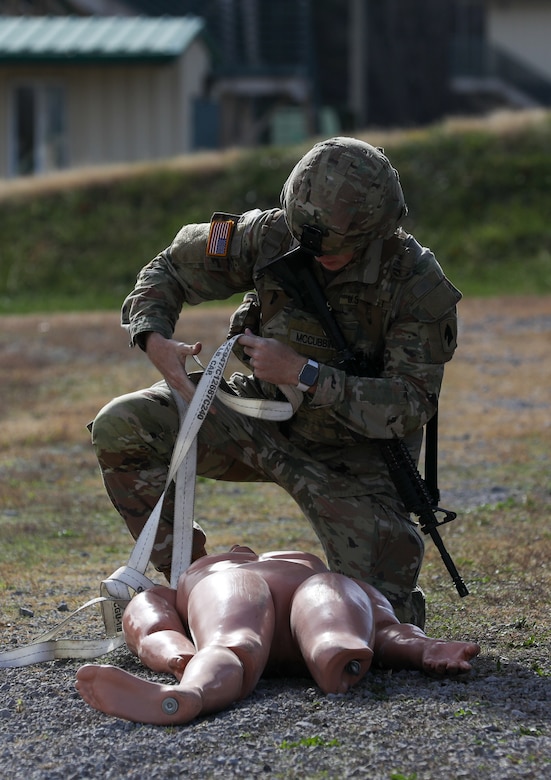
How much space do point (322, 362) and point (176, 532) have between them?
78cm

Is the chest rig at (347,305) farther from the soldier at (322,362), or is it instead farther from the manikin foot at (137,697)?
the manikin foot at (137,697)

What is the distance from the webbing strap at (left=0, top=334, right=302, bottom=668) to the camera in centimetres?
390

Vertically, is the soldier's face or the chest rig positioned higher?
the soldier's face

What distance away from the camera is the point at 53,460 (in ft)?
27.0

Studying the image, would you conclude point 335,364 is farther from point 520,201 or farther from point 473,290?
point 520,201

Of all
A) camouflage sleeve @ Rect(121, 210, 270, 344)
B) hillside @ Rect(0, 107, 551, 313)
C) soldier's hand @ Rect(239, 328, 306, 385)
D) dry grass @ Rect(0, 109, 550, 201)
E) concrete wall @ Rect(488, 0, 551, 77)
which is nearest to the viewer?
soldier's hand @ Rect(239, 328, 306, 385)

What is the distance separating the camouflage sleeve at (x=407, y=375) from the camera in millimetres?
4145

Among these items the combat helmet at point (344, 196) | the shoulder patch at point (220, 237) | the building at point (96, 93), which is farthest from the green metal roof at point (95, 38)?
the combat helmet at point (344, 196)

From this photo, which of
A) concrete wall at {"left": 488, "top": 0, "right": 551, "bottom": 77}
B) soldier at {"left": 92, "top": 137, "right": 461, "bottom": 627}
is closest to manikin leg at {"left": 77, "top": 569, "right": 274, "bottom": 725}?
soldier at {"left": 92, "top": 137, "right": 461, "bottom": 627}

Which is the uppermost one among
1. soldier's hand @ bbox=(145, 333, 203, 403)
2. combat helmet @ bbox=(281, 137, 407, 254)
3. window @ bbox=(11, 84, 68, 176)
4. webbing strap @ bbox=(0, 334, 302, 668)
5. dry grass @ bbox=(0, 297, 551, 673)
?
combat helmet @ bbox=(281, 137, 407, 254)

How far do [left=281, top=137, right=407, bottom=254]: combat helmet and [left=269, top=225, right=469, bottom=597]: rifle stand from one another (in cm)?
18

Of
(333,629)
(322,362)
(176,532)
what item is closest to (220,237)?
(322,362)

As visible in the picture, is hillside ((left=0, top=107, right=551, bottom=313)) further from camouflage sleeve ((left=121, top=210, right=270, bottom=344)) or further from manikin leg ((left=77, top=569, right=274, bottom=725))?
manikin leg ((left=77, top=569, right=274, bottom=725))

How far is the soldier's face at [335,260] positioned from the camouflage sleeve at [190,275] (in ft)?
1.00
